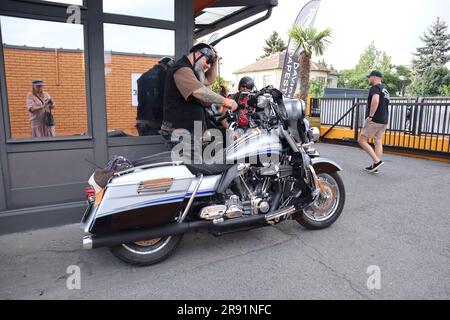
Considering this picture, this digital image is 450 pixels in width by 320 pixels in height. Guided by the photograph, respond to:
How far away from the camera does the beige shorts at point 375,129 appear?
6746 mm

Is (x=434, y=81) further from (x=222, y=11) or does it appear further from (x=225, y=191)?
(x=225, y=191)

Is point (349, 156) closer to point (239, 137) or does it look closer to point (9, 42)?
point (239, 137)

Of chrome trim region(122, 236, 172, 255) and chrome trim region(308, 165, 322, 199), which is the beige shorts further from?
chrome trim region(122, 236, 172, 255)

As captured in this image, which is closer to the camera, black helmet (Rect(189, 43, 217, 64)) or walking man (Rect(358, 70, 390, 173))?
black helmet (Rect(189, 43, 217, 64))

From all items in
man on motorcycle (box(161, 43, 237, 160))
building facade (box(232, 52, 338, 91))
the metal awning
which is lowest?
man on motorcycle (box(161, 43, 237, 160))

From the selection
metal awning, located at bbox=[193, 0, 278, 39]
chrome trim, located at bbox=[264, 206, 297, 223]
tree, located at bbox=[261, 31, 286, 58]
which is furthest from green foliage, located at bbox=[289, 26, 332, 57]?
tree, located at bbox=[261, 31, 286, 58]

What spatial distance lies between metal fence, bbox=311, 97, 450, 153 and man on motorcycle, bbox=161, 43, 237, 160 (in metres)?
7.09

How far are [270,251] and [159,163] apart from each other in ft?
4.76

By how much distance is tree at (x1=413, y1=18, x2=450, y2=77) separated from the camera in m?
50.8

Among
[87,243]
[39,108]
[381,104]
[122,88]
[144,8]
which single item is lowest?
[87,243]

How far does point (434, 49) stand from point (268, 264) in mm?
60250

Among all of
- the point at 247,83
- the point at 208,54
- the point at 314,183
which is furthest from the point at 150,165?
the point at 247,83

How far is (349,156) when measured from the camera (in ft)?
28.7

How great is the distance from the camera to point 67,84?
4.27 m
